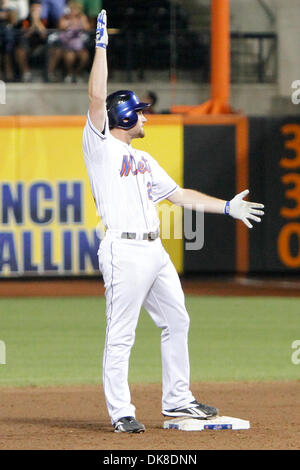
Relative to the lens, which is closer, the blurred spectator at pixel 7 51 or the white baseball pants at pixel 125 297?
the white baseball pants at pixel 125 297

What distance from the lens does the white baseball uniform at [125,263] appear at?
6.06 metres

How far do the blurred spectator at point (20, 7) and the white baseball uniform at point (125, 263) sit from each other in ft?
44.7

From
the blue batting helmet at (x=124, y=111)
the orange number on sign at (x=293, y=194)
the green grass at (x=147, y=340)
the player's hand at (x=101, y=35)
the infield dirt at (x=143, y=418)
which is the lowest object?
the green grass at (x=147, y=340)

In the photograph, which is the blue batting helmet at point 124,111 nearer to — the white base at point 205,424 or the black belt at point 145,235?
the black belt at point 145,235

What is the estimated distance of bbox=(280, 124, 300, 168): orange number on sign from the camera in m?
15.1

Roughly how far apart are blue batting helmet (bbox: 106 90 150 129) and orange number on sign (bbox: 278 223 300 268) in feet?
29.6

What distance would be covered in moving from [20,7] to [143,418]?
45.4 ft

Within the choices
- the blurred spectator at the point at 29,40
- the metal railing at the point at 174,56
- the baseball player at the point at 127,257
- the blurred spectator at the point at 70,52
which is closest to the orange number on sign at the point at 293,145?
the metal railing at the point at 174,56

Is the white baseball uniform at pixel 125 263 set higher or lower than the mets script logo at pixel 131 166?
lower

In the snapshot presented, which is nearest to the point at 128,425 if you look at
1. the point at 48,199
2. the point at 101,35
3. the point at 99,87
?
the point at 99,87

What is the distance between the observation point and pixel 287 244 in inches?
594

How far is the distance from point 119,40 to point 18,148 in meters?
4.43

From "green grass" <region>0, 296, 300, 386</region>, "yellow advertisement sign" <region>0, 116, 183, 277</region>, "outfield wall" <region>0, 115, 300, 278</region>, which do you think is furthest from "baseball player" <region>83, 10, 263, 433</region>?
"yellow advertisement sign" <region>0, 116, 183, 277</region>

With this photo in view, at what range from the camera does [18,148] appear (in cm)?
1486
